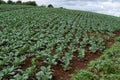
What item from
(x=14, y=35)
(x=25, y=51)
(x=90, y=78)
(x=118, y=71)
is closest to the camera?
(x=90, y=78)

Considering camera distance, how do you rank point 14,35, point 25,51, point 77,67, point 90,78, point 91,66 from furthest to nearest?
point 14,35
point 25,51
point 77,67
point 91,66
point 90,78

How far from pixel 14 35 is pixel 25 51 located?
3.65 m

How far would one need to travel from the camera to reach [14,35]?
48.7ft

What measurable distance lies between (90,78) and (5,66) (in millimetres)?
2888

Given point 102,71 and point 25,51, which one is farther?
point 25,51

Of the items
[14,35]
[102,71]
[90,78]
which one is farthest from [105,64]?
[14,35]

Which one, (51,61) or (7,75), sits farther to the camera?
(51,61)

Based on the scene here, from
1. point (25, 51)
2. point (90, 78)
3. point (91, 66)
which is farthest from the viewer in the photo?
point (25, 51)

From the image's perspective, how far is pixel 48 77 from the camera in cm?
812

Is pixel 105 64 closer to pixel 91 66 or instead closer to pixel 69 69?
pixel 91 66

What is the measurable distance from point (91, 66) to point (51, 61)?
54.5 inches

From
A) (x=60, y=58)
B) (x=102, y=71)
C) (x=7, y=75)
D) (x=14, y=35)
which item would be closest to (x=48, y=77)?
(x=7, y=75)

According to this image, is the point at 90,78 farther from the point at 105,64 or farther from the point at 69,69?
the point at 69,69

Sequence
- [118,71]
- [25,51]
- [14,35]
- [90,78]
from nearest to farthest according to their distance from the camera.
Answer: [90,78]
[118,71]
[25,51]
[14,35]
